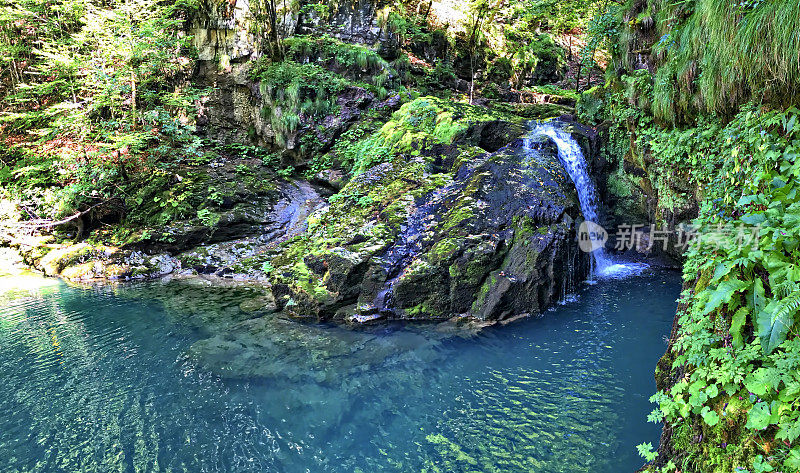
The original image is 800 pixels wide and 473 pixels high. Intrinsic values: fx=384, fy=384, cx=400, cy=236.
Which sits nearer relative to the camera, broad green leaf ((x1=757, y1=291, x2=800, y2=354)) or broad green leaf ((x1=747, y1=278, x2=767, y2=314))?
broad green leaf ((x1=757, y1=291, x2=800, y2=354))

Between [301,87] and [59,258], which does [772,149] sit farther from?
[59,258]

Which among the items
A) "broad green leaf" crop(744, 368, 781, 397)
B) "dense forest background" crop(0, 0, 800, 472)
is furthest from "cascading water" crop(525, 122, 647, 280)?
"broad green leaf" crop(744, 368, 781, 397)

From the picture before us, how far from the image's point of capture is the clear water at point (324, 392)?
3.88m

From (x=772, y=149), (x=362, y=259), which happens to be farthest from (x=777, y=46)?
(x=362, y=259)

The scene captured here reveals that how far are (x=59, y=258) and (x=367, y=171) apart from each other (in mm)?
9010

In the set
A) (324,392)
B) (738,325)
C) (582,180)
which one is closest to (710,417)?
(738,325)

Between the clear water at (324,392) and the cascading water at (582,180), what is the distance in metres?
2.11

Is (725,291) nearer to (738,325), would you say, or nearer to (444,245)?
(738,325)

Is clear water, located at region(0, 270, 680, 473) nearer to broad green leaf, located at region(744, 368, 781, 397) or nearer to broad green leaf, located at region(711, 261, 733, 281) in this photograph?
broad green leaf, located at region(744, 368, 781, 397)

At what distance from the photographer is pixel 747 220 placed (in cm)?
273

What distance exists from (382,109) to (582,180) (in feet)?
24.5

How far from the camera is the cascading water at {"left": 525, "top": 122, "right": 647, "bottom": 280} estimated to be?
32.5 ft

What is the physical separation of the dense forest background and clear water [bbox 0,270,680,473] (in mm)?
1402

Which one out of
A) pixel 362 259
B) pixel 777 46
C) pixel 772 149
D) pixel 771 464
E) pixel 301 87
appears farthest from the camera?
pixel 301 87
